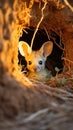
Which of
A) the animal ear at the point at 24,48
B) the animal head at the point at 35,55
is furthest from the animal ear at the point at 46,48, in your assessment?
the animal ear at the point at 24,48

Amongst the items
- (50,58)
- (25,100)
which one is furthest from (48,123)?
(50,58)

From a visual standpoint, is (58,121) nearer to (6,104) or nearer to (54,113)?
(54,113)

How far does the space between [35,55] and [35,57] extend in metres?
0.06

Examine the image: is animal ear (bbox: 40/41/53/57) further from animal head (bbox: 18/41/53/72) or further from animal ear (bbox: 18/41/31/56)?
animal ear (bbox: 18/41/31/56)

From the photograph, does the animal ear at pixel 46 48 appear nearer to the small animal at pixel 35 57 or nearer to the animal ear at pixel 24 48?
the small animal at pixel 35 57

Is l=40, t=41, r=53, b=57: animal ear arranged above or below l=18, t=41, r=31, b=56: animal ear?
above

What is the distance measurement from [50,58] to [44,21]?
3.20 metres

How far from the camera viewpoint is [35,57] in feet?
30.4

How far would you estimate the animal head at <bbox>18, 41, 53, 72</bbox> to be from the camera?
9023 mm

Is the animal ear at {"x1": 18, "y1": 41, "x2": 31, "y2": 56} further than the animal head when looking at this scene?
No

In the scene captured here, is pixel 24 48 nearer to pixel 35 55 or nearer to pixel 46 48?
pixel 35 55

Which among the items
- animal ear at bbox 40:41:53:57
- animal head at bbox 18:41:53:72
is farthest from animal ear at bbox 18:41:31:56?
animal ear at bbox 40:41:53:57

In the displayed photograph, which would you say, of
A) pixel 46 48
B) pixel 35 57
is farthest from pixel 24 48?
pixel 46 48

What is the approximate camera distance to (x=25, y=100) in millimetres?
3611
